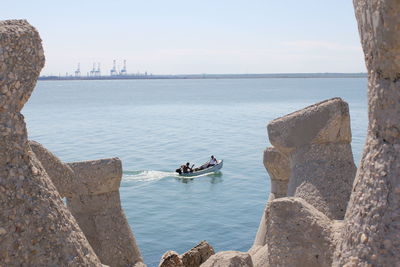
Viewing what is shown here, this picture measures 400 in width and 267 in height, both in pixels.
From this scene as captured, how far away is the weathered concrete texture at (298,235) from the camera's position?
4.27 metres

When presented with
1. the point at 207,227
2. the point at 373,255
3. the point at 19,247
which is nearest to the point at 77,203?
the point at 19,247

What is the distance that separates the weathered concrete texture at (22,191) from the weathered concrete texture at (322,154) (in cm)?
288

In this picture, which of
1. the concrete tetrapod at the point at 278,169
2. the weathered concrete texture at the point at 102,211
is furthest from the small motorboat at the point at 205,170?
the weathered concrete texture at the point at 102,211

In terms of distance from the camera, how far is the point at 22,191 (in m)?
3.13

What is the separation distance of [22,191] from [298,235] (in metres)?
2.18

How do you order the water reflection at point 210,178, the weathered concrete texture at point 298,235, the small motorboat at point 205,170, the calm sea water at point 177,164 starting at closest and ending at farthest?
the weathered concrete texture at point 298,235, the calm sea water at point 177,164, the water reflection at point 210,178, the small motorboat at point 205,170

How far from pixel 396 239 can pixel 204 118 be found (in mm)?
62351

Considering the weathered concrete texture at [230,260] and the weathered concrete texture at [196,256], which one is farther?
the weathered concrete texture at [196,256]

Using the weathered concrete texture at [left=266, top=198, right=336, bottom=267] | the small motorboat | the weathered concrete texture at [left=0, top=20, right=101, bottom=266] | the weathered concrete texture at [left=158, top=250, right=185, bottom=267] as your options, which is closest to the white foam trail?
the small motorboat

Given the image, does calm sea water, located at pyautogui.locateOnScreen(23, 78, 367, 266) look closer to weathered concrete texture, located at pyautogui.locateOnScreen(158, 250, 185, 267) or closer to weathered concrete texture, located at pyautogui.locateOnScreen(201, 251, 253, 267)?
weathered concrete texture, located at pyautogui.locateOnScreen(158, 250, 185, 267)

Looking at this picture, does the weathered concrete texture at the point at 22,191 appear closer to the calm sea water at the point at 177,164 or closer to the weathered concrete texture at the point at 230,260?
the weathered concrete texture at the point at 230,260

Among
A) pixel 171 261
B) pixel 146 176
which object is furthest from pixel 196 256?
pixel 146 176

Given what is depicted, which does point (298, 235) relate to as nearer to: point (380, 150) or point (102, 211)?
point (380, 150)

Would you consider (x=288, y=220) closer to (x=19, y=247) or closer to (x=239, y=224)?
(x=19, y=247)
